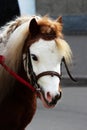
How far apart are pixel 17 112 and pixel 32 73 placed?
12.7 inches

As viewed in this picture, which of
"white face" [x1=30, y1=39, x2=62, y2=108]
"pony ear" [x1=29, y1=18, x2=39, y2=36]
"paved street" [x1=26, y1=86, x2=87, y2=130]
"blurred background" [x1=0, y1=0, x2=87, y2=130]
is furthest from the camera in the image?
"paved street" [x1=26, y1=86, x2=87, y2=130]

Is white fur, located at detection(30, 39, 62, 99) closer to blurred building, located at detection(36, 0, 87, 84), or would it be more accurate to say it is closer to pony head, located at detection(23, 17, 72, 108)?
pony head, located at detection(23, 17, 72, 108)

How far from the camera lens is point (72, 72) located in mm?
10188

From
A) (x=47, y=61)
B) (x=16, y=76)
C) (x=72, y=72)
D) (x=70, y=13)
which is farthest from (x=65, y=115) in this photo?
(x=70, y=13)

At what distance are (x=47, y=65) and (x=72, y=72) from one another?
22.3 feet

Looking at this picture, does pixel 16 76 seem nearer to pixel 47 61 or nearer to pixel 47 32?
pixel 47 61

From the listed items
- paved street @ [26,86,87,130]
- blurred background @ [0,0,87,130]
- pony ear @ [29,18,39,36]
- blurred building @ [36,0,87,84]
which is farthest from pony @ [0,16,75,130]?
blurred building @ [36,0,87,84]

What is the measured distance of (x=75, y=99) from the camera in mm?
8250

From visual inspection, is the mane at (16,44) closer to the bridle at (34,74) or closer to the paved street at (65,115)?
the bridle at (34,74)

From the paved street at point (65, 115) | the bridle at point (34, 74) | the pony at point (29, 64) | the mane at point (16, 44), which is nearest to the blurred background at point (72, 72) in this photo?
the paved street at point (65, 115)

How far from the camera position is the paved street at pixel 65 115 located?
6678mm

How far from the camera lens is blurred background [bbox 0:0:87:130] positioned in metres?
5.65

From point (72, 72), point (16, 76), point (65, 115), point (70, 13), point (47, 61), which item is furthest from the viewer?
point (70, 13)

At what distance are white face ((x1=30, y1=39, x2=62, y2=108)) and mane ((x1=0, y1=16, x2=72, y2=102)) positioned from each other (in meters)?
0.06
